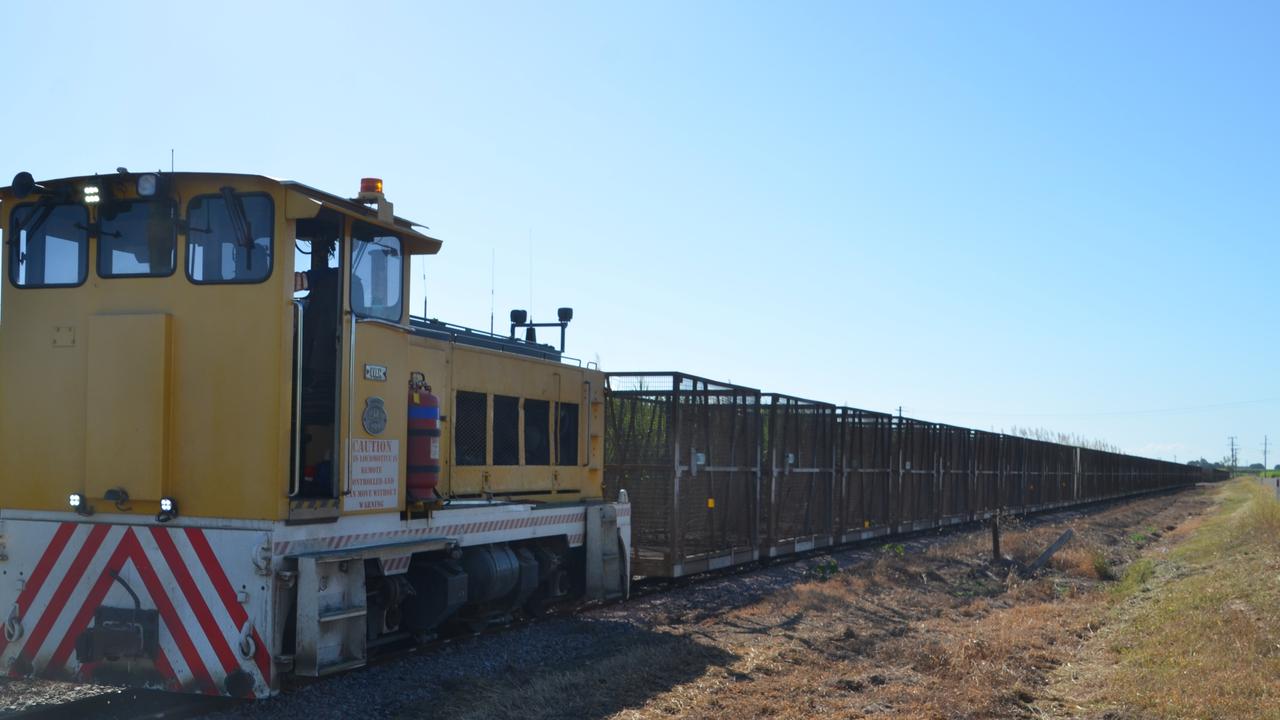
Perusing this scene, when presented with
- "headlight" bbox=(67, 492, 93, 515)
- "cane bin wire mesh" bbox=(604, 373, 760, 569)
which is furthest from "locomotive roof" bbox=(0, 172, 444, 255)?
"cane bin wire mesh" bbox=(604, 373, 760, 569)

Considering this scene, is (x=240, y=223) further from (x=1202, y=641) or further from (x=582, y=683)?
(x=1202, y=641)

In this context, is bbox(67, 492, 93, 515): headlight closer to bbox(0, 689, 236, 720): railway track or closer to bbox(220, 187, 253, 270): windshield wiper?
bbox(0, 689, 236, 720): railway track

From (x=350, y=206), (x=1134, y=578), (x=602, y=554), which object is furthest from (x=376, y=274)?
(x=1134, y=578)

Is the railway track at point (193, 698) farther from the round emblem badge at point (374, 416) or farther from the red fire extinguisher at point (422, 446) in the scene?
the round emblem badge at point (374, 416)

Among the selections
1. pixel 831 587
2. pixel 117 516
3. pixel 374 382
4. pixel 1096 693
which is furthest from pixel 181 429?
pixel 831 587

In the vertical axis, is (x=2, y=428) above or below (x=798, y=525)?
above

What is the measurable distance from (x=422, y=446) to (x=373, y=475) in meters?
0.61

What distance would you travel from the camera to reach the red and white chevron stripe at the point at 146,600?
6.65 m

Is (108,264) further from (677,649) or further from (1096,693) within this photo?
(1096,693)

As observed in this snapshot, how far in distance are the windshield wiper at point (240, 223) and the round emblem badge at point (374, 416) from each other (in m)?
1.24

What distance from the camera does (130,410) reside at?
6922 millimetres

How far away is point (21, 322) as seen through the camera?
7352 millimetres

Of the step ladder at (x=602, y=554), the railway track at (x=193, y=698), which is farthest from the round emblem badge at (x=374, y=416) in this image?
the step ladder at (x=602, y=554)

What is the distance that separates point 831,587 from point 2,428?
881 centimetres
